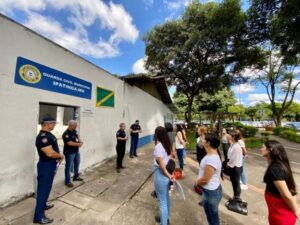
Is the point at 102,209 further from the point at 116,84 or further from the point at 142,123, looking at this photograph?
the point at 142,123

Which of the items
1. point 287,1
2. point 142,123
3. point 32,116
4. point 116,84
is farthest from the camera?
point 142,123

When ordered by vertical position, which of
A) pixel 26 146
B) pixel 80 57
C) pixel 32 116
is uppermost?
pixel 80 57

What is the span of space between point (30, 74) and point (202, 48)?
1283 cm

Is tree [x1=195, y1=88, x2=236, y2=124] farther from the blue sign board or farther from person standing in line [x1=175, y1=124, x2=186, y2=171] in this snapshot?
the blue sign board

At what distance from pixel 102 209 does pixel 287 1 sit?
9034 mm

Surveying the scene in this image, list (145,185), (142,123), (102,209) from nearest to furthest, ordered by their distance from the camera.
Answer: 1. (102,209)
2. (145,185)
3. (142,123)

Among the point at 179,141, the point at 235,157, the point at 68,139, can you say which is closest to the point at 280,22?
the point at 179,141

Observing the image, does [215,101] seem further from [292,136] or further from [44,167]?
[44,167]

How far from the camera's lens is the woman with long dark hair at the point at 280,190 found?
5.78 feet

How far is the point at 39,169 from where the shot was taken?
2.64m

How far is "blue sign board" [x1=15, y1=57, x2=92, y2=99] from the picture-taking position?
3.33 meters

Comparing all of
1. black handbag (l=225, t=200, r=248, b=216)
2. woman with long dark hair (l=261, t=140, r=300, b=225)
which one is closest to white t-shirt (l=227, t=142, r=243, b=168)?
black handbag (l=225, t=200, r=248, b=216)

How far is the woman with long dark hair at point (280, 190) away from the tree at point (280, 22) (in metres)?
7.06

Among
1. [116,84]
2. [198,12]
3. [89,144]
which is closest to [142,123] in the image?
[116,84]
